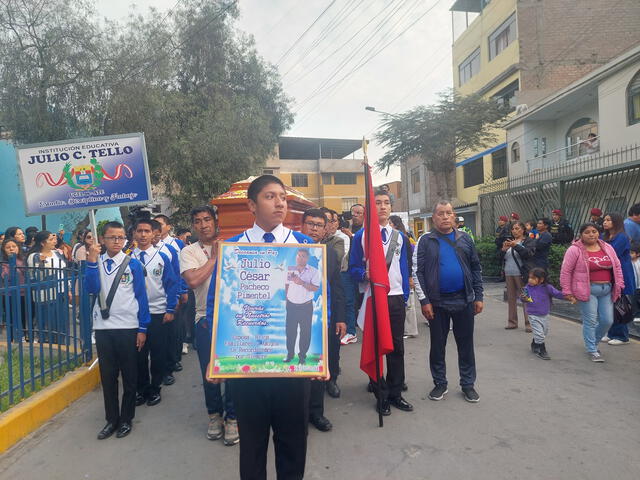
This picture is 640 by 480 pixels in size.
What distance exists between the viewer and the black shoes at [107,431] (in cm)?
369

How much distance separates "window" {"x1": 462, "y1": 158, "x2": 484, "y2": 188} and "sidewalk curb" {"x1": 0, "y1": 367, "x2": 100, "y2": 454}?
23881 millimetres

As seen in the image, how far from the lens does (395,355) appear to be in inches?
159

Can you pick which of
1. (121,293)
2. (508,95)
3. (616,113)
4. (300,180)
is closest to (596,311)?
(121,293)

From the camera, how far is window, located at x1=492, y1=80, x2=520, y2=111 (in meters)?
21.8

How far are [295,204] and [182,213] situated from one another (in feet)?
46.8

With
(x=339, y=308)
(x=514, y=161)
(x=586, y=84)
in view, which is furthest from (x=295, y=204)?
(x=514, y=161)

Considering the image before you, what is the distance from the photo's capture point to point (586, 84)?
14.8 meters

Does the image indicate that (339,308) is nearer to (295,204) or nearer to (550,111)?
(295,204)

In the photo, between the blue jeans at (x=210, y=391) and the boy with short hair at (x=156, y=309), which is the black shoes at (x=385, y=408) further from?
the boy with short hair at (x=156, y=309)

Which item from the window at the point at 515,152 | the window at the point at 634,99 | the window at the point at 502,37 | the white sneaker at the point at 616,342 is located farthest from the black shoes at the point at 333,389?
the window at the point at 502,37

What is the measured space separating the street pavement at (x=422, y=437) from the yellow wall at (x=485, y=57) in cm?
2059

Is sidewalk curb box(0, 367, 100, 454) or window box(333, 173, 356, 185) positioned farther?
window box(333, 173, 356, 185)

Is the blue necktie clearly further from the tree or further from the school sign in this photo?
the tree

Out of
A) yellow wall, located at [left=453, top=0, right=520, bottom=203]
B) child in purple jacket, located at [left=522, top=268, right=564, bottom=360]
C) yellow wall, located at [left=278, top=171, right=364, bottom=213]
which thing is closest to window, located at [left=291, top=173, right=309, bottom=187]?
yellow wall, located at [left=278, top=171, right=364, bottom=213]
